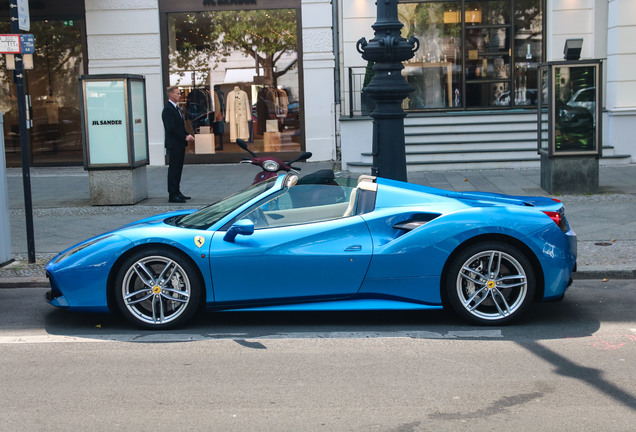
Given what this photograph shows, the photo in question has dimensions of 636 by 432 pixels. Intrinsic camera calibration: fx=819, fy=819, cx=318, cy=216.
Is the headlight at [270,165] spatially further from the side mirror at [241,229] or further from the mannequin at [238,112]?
the mannequin at [238,112]

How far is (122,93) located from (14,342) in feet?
24.5

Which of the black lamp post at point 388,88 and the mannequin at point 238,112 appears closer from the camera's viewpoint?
the black lamp post at point 388,88

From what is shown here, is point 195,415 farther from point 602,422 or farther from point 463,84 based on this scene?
point 463,84

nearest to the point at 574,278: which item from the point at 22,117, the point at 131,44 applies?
the point at 22,117

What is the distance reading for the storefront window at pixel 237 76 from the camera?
745 inches

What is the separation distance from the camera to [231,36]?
18953 mm

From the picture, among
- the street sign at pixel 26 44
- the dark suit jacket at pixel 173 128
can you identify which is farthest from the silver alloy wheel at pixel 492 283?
the dark suit jacket at pixel 173 128

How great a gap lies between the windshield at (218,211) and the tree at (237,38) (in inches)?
490

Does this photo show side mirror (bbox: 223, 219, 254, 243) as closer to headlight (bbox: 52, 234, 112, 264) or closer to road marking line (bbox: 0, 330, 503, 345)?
road marking line (bbox: 0, 330, 503, 345)

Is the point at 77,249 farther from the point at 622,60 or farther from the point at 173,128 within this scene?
the point at 622,60

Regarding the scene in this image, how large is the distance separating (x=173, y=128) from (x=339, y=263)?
24.8 feet

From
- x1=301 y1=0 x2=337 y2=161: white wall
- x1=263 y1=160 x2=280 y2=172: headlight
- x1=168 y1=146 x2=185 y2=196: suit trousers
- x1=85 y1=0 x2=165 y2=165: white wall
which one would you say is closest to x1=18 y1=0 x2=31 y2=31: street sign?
x1=263 y1=160 x2=280 y2=172: headlight

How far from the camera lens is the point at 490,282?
6.12m

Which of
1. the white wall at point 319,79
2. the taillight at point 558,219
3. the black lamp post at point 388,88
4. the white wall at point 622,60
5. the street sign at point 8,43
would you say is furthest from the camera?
the white wall at point 319,79
